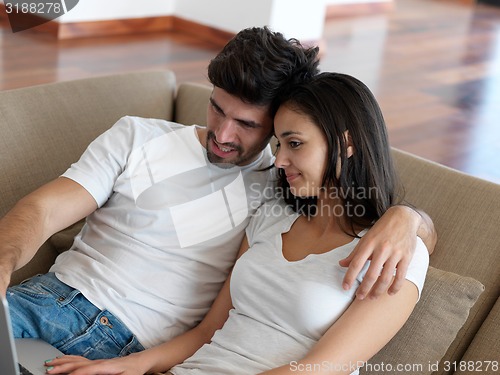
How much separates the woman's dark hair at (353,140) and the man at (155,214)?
0.37 ft

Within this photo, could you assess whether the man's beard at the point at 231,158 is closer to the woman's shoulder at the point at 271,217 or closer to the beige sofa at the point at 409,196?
the woman's shoulder at the point at 271,217

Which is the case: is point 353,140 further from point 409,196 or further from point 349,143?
point 409,196

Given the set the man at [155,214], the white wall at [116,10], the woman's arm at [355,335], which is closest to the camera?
the woman's arm at [355,335]

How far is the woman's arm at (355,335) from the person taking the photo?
1.47 meters

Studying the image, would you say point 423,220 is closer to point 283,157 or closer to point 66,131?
point 283,157

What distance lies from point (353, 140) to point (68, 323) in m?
0.71

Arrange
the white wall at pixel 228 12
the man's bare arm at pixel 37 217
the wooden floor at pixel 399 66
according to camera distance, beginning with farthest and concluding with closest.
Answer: the white wall at pixel 228 12 < the wooden floor at pixel 399 66 < the man's bare arm at pixel 37 217

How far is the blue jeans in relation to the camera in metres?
1.67

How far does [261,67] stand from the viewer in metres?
1.75

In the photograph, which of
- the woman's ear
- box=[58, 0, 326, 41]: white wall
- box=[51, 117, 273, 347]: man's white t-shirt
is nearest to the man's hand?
the woman's ear

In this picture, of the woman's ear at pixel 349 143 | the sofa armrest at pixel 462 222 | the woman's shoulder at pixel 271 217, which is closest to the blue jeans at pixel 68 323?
the woman's shoulder at pixel 271 217

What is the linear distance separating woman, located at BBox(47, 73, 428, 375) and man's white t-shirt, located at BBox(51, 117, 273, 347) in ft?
0.25

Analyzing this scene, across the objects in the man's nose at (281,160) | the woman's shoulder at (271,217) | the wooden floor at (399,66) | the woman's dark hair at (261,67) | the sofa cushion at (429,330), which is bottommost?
the wooden floor at (399,66)

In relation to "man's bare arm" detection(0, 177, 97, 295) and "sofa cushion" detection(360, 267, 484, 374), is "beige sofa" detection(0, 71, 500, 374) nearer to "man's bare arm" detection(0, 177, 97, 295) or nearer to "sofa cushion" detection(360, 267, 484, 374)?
"sofa cushion" detection(360, 267, 484, 374)
